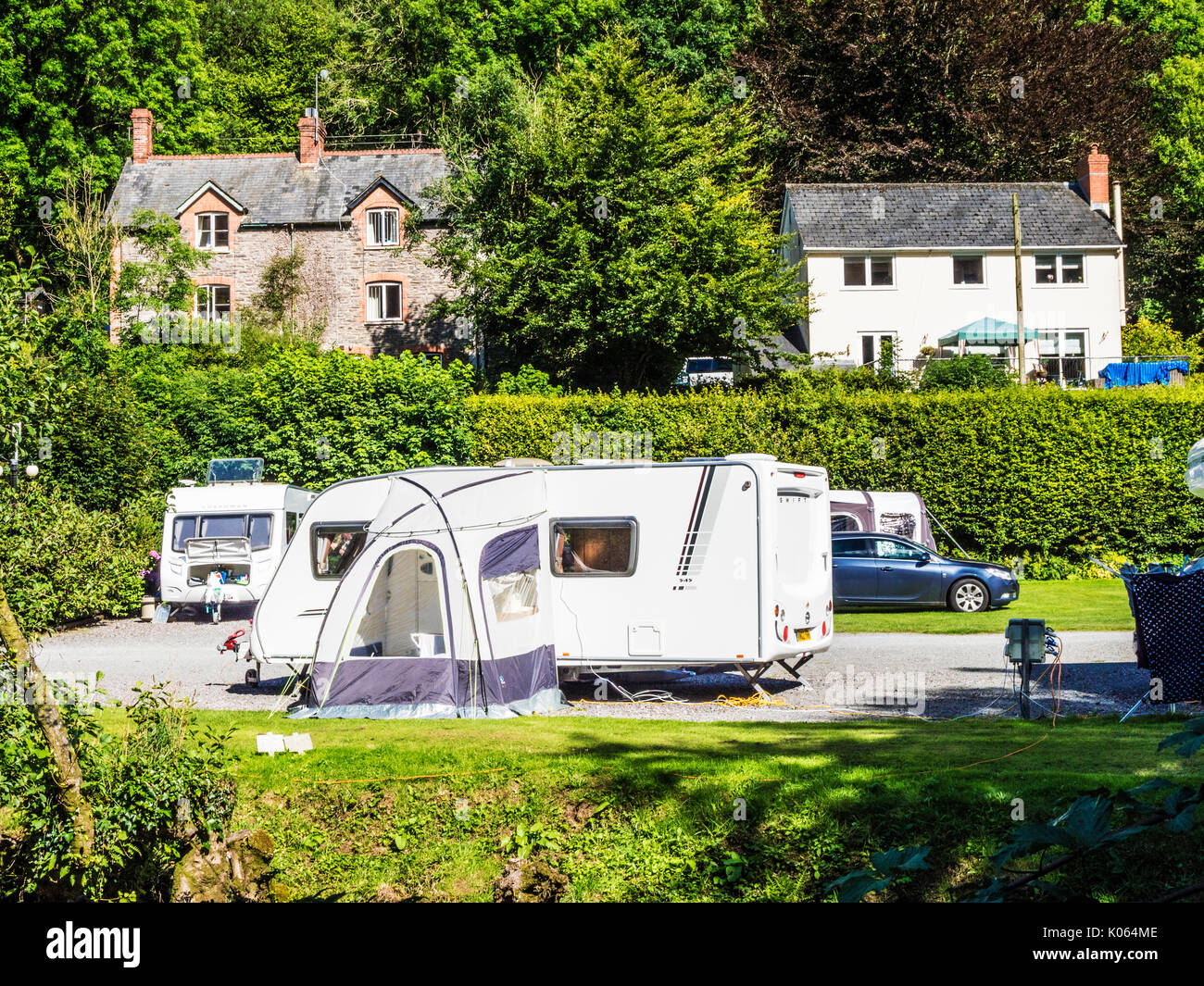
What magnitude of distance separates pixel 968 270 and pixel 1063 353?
438 cm

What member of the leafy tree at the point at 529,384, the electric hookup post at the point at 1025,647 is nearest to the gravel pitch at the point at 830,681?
the electric hookup post at the point at 1025,647

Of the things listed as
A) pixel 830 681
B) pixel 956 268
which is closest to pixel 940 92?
pixel 956 268

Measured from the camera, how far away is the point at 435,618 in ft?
43.4

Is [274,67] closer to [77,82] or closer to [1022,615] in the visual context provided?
[77,82]

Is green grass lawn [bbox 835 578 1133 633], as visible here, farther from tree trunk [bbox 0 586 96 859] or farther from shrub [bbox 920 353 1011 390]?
tree trunk [bbox 0 586 96 859]

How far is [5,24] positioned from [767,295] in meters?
29.3

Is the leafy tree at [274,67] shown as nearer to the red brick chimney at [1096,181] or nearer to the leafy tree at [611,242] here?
the leafy tree at [611,242]

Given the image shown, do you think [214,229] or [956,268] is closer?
[956,268]

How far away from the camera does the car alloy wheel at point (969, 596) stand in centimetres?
2164

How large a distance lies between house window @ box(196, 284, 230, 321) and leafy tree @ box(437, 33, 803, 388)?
12.6 meters

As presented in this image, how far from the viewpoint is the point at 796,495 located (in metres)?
14.8

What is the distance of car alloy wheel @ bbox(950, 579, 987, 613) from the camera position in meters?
21.6
